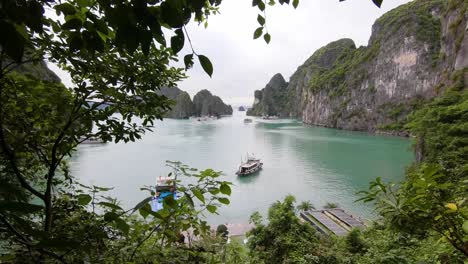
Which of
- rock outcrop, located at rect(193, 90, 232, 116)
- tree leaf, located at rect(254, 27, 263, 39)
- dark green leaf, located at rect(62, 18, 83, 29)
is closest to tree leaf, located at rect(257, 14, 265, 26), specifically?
tree leaf, located at rect(254, 27, 263, 39)

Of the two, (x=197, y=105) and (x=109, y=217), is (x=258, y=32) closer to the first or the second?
(x=109, y=217)

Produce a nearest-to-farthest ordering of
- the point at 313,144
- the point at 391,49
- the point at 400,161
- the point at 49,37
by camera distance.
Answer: the point at 49,37 < the point at 400,161 < the point at 313,144 < the point at 391,49

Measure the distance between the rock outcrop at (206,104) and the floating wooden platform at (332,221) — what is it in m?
97.1

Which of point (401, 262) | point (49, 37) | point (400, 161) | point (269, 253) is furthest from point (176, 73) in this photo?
point (400, 161)

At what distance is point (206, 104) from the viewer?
111 m

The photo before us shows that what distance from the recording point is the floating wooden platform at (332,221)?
11.3 meters

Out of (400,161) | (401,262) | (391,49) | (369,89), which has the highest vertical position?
(391,49)

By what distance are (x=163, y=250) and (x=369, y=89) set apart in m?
60.1

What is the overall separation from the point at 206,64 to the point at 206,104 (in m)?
111

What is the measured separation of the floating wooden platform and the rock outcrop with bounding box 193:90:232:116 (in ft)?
319

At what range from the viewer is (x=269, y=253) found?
23.4ft

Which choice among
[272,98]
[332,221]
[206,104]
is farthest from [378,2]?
[272,98]

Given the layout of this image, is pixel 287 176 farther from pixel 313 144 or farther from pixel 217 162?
pixel 313 144

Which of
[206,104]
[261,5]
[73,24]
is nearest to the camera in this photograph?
[73,24]
